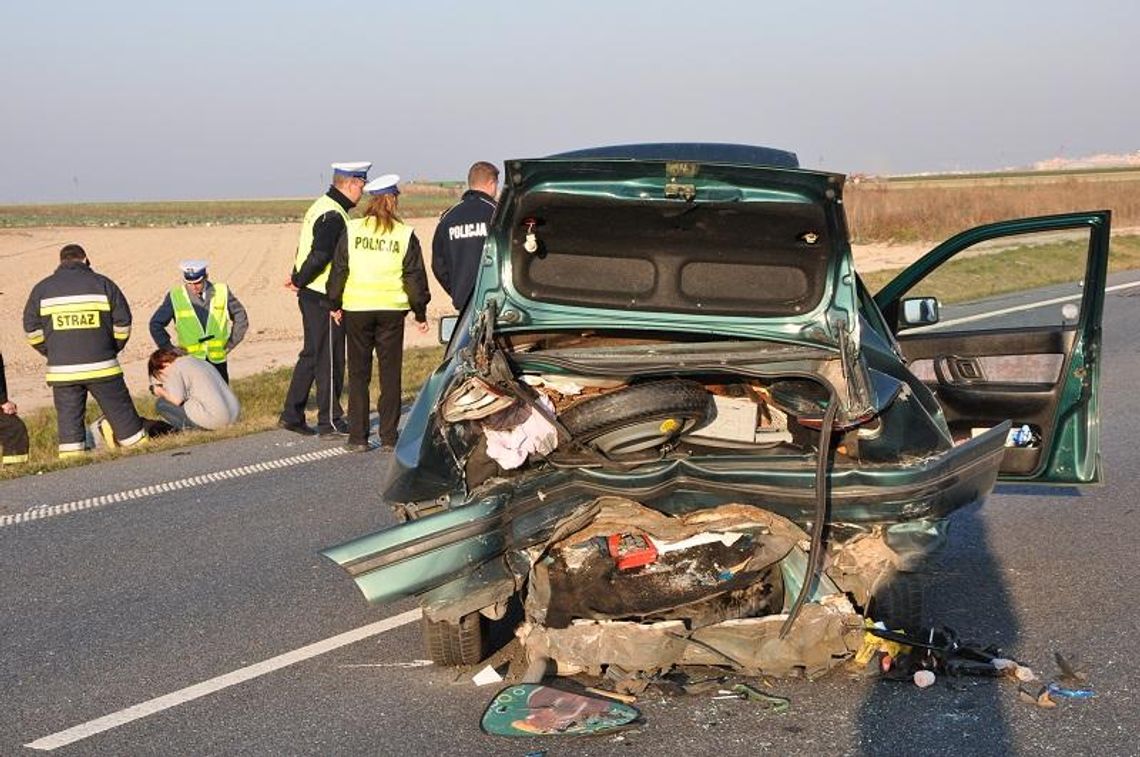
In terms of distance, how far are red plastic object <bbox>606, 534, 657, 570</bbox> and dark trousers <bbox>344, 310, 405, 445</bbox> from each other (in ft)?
16.5

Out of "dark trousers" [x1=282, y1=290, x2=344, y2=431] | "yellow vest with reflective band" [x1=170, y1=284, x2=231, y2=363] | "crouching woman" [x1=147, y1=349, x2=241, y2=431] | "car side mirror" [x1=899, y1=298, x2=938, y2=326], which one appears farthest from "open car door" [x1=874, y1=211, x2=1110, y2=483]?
"yellow vest with reflective band" [x1=170, y1=284, x2=231, y2=363]

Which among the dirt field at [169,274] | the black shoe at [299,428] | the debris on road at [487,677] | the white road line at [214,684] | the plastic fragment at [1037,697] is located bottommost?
the dirt field at [169,274]

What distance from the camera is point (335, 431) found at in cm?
1100

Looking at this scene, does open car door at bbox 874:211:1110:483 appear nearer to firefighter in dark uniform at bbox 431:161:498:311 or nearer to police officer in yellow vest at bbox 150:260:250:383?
firefighter in dark uniform at bbox 431:161:498:311

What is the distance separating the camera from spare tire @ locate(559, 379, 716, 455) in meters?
5.29

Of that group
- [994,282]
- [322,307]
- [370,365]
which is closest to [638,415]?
[370,365]

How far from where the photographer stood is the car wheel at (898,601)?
16.9 feet

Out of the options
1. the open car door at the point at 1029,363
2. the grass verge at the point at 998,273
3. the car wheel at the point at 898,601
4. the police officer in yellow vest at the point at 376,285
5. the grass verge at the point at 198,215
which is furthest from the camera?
the grass verge at the point at 198,215

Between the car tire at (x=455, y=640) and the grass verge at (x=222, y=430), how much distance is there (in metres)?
5.76

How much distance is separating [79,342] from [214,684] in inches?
249

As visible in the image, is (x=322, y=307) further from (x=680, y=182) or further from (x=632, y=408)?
(x=680, y=182)

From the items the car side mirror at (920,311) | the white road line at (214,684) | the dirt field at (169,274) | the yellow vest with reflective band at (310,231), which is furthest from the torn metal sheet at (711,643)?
the dirt field at (169,274)

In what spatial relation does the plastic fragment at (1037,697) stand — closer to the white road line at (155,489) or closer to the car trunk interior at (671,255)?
the car trunk interior at (671,255)

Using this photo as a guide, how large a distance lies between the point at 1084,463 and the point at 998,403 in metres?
0.47
